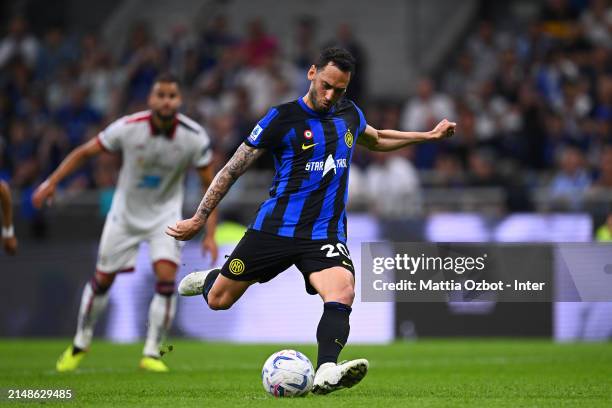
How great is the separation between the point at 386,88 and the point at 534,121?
527cm

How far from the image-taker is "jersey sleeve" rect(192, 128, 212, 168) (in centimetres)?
1170

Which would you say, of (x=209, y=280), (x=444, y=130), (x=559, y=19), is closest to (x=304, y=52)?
(x=559, y=19)

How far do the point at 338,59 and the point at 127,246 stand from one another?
13.8 ft

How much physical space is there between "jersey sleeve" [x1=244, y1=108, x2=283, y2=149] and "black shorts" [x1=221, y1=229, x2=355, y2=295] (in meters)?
0.61

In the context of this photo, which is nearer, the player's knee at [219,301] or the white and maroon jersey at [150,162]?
the player's knee at [219,301]

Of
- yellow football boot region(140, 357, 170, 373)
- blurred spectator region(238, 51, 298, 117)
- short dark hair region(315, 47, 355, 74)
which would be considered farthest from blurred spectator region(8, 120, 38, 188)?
short dark hair region(315, 47, 355, 74)

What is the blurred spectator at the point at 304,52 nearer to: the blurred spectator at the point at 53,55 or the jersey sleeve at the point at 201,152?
the blurred spectator at the point at 53,55

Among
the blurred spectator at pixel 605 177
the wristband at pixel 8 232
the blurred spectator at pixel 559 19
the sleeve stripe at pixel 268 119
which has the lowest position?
the wristband at pixel 8 232

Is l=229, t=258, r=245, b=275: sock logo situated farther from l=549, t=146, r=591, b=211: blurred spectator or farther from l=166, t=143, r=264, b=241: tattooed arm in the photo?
l=549, t=146, r=591, b=211: blurred spectator

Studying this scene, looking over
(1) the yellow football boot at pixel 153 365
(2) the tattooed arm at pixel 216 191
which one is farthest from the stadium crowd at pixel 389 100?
(2) the tattooed arm at pixel 216 191

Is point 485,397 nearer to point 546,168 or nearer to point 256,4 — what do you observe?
point 546,168

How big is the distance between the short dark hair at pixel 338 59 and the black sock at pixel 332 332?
61.1 inches

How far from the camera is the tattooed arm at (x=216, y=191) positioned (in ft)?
27.3

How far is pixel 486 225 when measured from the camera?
16844 mm
